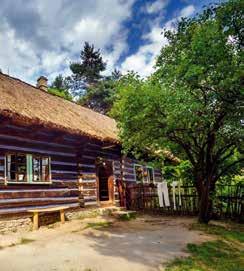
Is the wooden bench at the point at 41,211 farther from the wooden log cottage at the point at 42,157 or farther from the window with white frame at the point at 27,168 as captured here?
the window with white frame at the point at 27,168

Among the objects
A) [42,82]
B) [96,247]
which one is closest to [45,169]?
[96,247]

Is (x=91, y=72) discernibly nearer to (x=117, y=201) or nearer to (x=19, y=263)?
(x=117, y=201)

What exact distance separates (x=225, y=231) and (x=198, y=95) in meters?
4.38

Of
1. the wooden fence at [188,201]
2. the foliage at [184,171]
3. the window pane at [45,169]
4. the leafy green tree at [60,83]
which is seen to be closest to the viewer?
the window pane at [45,169]

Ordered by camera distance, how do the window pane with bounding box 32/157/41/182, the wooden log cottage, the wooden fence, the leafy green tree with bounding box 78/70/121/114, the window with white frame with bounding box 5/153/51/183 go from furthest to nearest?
the leafy green tree with bounding box 78/70/121/114 → the wooden fence → the window pane with bounding box 32/157/41/182 → the window with white frame with bounding box 5/153/51/183 → the wooden log cottage

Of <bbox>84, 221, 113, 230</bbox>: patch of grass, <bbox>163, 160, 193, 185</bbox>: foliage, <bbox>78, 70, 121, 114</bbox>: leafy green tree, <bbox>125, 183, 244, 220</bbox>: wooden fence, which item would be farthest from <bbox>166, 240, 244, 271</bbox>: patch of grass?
<bbox>78, 70, 121, 114</bbox>: leafy green tree

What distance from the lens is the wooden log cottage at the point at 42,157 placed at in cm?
915

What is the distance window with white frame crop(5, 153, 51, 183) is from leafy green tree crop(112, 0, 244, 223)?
3085mm

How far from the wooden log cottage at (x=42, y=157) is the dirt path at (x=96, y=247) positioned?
1256 mm

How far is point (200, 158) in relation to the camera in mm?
10398

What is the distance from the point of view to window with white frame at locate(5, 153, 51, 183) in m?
9.42

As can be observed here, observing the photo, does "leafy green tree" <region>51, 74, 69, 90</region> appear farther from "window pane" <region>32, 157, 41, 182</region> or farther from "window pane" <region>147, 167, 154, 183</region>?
"window pane" <region>32, 157, 41, 182</region>

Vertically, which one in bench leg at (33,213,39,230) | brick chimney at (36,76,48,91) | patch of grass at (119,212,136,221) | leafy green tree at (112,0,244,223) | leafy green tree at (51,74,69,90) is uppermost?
leafy green tree at (51,74,69,90)

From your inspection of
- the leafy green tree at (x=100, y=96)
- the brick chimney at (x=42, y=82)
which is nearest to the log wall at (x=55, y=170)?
the brick chimney at (x=42, y=82)
